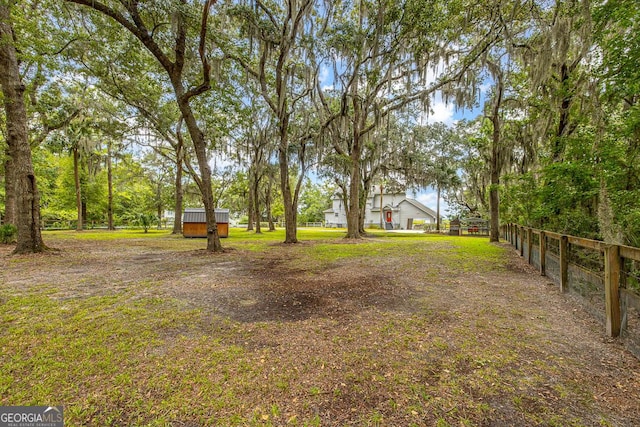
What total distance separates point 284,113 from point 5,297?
948 cm

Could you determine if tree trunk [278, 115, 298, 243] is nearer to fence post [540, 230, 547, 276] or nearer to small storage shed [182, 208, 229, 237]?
small storage shed [182, 208, 229, 237]

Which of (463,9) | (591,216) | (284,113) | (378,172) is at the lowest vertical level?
(591,216)

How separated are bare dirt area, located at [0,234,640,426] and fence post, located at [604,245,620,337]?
0.15 meters

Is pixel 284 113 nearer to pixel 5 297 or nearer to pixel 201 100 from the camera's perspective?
pixel 201 100

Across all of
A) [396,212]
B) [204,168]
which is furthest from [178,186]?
→ [396,212]

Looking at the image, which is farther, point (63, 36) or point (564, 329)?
point (63, 36)

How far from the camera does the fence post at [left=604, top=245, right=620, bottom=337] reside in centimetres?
279

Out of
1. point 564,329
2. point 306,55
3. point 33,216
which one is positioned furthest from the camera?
point 306,55

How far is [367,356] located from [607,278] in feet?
9.27

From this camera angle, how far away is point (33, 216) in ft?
25.5

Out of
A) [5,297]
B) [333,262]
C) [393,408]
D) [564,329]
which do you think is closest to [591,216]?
[564,329]

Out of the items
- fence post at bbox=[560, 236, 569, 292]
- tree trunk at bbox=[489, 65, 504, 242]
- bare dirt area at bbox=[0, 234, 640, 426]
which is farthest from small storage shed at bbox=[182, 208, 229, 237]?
fence post at bbox=[560, 236, 569, 292]

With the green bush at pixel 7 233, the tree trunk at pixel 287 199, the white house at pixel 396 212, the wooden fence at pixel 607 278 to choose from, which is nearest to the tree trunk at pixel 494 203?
the wooden fence at pixel 607 278

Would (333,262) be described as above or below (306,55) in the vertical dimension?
below
